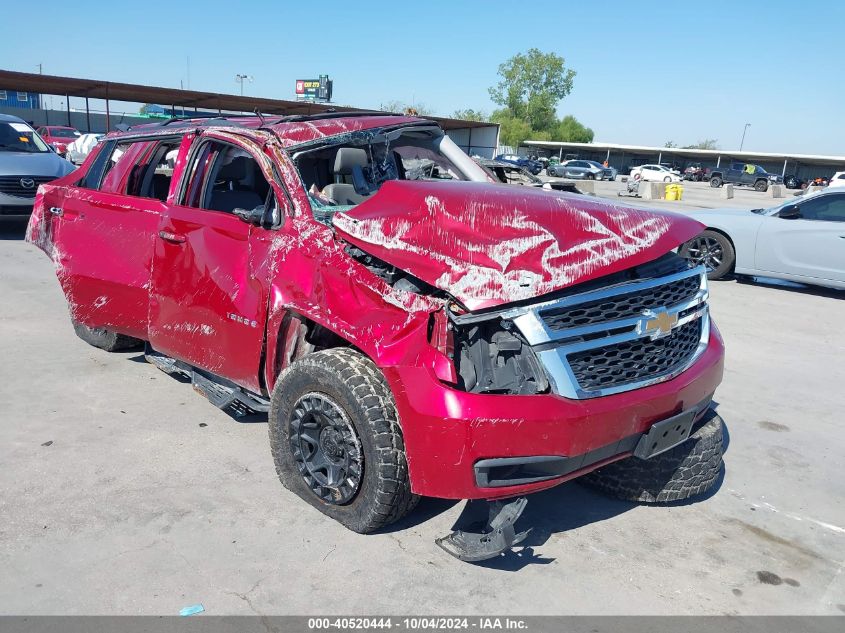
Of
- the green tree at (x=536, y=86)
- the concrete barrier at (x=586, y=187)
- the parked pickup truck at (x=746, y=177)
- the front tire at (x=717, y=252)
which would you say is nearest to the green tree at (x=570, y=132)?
the green tree at (x=536, y=86)

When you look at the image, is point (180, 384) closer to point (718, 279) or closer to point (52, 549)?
point (52, 549)

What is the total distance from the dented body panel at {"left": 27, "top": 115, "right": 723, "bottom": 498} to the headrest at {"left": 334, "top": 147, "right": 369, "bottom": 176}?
114mm

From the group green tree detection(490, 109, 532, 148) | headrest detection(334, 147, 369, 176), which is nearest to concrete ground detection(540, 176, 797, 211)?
headrest detection(334, 147, 369, 176)

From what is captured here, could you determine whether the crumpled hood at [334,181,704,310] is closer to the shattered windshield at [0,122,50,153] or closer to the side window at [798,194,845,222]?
the side window at [798,194,845,222]

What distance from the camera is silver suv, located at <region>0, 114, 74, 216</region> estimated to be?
1009 cm

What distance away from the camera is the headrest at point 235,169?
4395mm

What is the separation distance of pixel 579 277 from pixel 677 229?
0.80 meters

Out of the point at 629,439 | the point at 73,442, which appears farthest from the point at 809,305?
the point at 73,442

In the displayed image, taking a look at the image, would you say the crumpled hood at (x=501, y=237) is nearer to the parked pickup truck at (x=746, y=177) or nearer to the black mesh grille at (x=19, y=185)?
the black mesh grille at (x=19, y=185)

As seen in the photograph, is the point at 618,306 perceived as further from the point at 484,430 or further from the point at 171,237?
the point at 171,237

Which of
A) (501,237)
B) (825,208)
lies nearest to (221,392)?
(501,237)

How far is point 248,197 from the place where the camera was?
4547mm

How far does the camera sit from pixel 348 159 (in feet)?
13.8

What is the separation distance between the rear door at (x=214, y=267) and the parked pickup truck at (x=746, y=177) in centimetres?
5535
